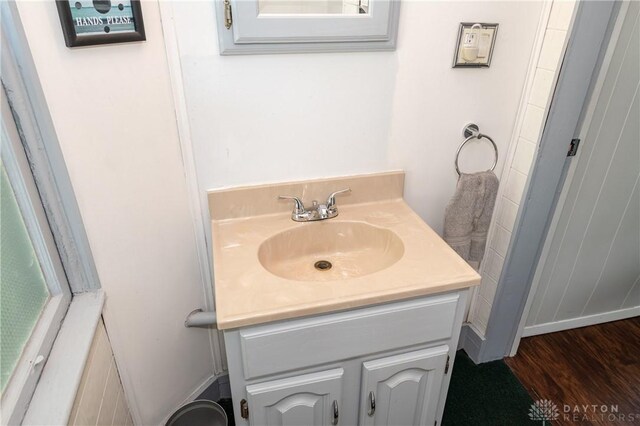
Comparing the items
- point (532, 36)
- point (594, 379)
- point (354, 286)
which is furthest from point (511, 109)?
point (594, 379)

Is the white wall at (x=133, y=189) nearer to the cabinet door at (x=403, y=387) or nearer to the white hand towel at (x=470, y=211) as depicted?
the cabinet door at (x=403, y=387)

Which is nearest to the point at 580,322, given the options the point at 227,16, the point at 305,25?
the point at 305,25

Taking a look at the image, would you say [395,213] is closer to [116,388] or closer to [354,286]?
[354,286]

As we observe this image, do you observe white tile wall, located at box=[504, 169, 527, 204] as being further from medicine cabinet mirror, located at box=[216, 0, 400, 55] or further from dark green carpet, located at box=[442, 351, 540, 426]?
dark green carpet, located at box=[442, 351, 540, 426]

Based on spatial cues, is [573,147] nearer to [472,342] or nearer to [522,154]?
[522,154]

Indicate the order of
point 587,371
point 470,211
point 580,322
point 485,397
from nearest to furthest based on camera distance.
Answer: point 470,211 → point 485,397 → point 587,371 → point 580,322

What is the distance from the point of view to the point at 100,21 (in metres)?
0.87

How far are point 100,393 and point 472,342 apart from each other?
4.84ft

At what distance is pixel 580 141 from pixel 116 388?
5.44 feet

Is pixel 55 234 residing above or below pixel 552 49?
below

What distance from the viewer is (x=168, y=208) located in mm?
1182

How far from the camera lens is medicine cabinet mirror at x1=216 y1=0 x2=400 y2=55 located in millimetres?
1038

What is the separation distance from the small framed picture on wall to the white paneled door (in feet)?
4.45

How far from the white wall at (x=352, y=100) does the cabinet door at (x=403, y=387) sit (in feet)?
1.96
